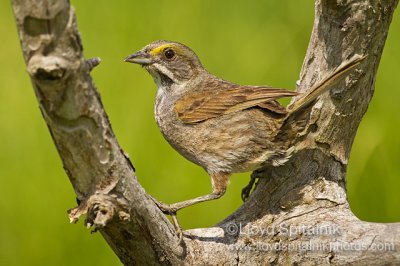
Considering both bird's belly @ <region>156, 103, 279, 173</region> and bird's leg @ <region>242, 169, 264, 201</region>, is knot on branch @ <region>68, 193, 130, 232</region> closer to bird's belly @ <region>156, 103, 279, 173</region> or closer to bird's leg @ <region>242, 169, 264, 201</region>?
bird's belly @ <region>156, 103, 279, 173</region>

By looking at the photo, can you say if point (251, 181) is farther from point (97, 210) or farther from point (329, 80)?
point (97, 210)

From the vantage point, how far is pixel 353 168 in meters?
7.14

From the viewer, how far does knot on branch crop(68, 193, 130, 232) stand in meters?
3.88

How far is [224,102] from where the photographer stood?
5.25 m

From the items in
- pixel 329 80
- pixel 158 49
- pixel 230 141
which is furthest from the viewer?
pixel 158 49

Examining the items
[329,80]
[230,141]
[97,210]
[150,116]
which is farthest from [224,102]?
[150,116]

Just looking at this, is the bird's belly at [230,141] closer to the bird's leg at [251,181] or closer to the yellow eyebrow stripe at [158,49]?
the bird's leg at [251,181]

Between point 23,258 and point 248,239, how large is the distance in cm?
263

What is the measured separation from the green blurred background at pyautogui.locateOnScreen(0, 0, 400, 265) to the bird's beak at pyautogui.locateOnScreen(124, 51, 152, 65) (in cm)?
146

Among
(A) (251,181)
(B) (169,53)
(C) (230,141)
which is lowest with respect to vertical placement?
(A) (251,181)

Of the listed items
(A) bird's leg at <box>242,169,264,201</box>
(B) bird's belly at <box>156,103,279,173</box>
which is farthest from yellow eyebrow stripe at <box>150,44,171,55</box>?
(A) bird's leg at <box>242,169,264,201</box>

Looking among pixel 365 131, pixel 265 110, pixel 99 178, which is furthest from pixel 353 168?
pixel 99 178

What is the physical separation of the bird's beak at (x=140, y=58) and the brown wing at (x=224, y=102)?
1.07 ft

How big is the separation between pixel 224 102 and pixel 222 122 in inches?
5.1
